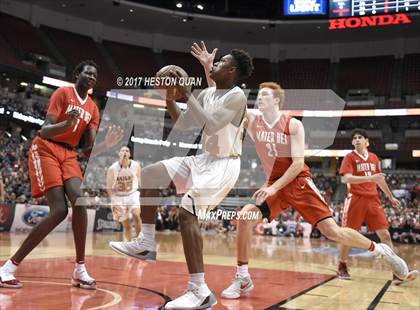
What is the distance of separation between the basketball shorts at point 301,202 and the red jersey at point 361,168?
7.34 feet

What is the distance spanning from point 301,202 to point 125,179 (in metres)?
5.02

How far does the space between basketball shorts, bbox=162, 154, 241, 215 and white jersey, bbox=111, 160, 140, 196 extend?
4.98 meters

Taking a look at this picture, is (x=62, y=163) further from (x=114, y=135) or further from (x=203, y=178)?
(x=203, y=178)

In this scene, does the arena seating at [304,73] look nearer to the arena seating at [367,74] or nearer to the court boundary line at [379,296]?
the arena seating at [367,74]

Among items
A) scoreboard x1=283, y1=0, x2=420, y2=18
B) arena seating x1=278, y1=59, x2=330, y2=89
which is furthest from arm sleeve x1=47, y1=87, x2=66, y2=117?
arena seating x1=278, y1=59, x2=330, y2=89

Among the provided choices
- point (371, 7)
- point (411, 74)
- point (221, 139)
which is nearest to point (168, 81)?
point (221, 139)

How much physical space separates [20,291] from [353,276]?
4.56m

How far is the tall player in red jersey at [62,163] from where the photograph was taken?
4.45 m

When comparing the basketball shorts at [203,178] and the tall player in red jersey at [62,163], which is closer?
the basketball shorts at [203,178]

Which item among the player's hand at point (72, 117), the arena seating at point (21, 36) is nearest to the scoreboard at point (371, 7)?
the player's hand at point (72, 117)

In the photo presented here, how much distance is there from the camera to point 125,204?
9117 mm

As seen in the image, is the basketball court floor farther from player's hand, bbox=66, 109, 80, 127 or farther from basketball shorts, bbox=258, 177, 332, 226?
player's hand, bbox=66, 109, 80, 127

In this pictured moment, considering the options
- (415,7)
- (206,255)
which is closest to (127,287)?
(206,255)

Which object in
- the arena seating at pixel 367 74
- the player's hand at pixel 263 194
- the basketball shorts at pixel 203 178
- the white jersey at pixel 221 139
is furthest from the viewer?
the arena seating at pixel 367 74
